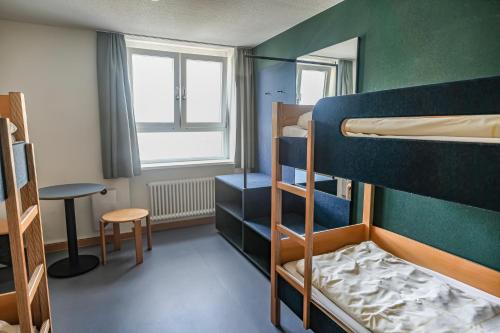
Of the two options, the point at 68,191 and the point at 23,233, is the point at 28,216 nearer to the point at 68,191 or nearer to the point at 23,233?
the point at 23,233

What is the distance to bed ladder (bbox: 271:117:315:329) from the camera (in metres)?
1.63

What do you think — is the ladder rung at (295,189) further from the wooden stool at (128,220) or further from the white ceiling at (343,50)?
the wooden stool at (128,220)

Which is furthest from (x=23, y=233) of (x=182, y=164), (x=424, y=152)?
(x=182, y=164)

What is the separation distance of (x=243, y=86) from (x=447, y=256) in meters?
2.73

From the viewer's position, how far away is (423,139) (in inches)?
42.3

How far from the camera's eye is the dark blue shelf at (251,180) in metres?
3.16

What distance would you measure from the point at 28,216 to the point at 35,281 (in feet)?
1.02

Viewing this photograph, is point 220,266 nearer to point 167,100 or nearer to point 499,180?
point 167,100

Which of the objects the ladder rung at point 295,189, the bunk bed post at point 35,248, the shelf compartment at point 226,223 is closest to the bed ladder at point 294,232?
the ladder rung at point 295,189

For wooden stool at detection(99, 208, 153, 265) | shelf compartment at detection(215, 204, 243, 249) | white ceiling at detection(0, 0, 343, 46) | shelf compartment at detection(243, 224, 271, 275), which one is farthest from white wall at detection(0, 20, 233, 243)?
shelf compartment at detection(243, 224, 271, 275)

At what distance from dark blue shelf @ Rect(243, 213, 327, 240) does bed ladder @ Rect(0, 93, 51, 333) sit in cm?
160

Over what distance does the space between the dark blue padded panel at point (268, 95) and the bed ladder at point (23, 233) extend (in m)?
2.23

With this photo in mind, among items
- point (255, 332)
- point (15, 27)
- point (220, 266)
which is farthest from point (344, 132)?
point (15, 27)

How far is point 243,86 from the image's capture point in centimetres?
368
